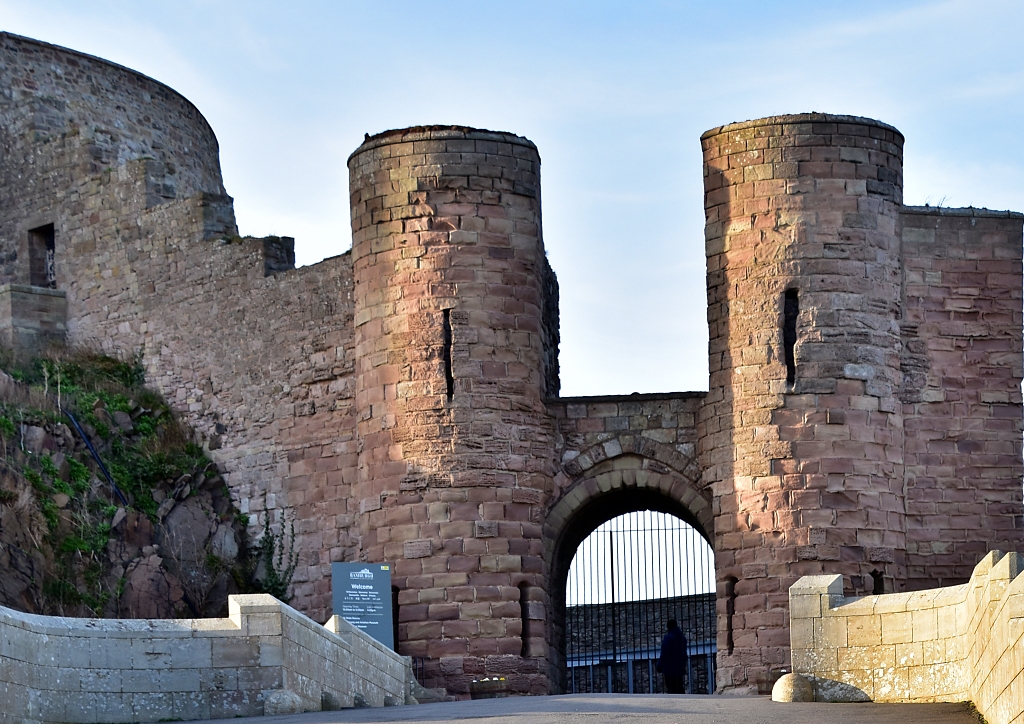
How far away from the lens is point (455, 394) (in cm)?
2417

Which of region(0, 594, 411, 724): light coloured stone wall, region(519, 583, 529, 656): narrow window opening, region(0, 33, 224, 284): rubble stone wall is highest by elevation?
Answer: region(0, 33, 224, 284): rubble stone wall

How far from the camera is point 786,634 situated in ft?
76.0

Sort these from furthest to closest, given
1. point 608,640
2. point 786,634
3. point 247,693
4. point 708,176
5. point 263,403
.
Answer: point 608,640, point 263,403, point 708,176, point 786,634, point 247,693

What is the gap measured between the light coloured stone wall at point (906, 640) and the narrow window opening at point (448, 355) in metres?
7.05

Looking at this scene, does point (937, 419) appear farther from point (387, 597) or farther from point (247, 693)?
point (247, 693)

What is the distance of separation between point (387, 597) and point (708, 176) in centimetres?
624

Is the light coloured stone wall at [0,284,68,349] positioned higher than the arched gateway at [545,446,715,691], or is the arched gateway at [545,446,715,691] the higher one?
the light coloured stone wall at [0,284,68,349]

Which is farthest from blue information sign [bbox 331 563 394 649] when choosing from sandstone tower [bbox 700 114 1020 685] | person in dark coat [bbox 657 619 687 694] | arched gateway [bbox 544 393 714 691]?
sandstone tower [bbox 700 114 1020 685]

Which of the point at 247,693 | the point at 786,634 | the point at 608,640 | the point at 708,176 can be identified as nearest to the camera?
the point at 247,693

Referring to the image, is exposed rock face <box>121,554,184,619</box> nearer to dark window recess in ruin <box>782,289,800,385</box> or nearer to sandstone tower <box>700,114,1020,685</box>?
sandstone tower <box>700,114,1020,685</box>

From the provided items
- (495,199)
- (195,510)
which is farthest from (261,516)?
(495,199)

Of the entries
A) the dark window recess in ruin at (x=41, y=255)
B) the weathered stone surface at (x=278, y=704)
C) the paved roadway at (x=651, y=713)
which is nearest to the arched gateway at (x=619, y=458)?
the paved roadway at (x=651, y=713)

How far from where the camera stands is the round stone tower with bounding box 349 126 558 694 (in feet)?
78.0

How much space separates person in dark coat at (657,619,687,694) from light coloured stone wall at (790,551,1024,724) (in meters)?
7.33
